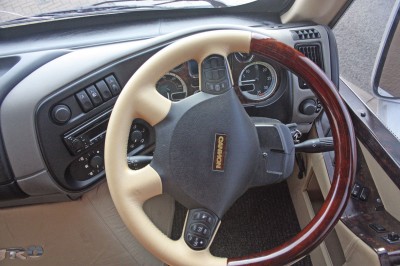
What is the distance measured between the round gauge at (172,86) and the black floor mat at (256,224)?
674 millimetres

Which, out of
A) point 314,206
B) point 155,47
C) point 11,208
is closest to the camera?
point 155,47

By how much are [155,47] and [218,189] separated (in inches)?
18.0

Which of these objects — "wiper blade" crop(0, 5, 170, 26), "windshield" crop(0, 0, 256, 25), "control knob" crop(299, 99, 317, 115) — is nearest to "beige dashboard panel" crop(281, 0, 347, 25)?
"windshield" crop(0, 0, 256, 25)

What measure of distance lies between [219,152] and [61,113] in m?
0.45

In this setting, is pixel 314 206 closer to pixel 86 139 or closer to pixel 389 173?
pixel 389 173

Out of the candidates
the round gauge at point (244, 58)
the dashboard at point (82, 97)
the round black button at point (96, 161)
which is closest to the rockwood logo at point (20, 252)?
the dashboard at point (82, 97)

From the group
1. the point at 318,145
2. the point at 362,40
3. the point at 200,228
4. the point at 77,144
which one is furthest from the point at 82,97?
the point at 362,40

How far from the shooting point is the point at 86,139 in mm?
1127

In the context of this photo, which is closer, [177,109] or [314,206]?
[177,109]

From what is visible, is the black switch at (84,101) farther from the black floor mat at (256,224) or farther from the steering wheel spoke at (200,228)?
the black floor mat at (256,224)

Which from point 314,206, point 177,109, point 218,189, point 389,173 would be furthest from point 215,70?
point 314,206

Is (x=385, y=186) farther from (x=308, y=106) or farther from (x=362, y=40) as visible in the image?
(x=362, y=40)

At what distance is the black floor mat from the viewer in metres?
1.75

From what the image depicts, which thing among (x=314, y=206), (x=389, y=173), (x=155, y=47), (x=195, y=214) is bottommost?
(x=314, y=206)
